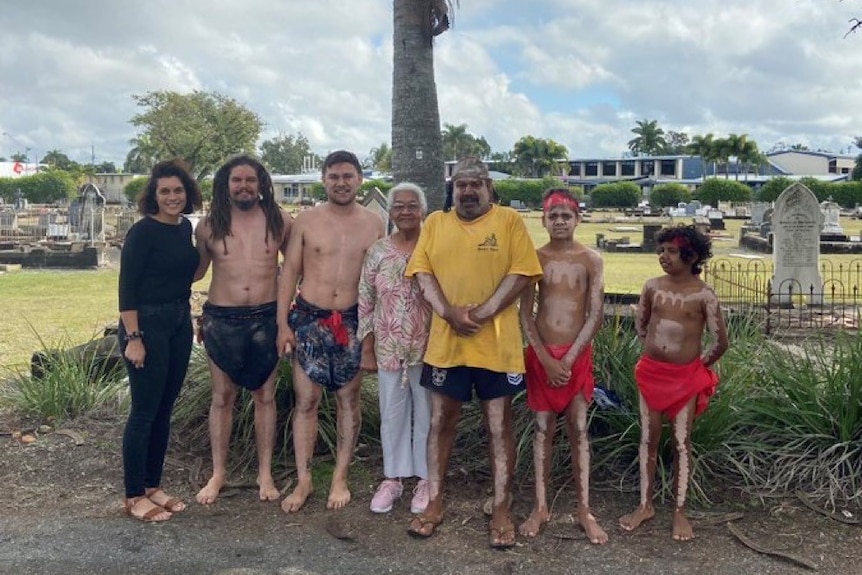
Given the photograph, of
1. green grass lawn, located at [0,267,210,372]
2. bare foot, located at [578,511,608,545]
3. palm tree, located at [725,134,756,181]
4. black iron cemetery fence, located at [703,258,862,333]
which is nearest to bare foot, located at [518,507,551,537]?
bare foot, located at [578,511,608,545]

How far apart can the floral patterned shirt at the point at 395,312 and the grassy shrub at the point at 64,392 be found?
8.62 feet

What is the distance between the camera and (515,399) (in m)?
4.85

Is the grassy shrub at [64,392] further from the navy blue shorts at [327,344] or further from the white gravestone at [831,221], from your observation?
the white gravestone at [831,221]

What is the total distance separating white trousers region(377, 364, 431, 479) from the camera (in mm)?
4172

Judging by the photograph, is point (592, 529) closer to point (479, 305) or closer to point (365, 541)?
point (365, 541)

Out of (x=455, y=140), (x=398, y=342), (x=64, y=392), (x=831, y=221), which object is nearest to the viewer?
(x=398, y=342)

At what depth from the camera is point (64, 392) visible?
571cm

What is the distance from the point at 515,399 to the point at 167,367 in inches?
80.9

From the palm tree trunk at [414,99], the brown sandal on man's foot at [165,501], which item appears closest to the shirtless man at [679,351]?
the brown sandal on man's foot at [165,501]

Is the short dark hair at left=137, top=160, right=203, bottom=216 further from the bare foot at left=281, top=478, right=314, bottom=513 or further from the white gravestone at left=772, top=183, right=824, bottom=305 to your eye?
the white gravestone at left=772, top=183, right=824, bottom=305

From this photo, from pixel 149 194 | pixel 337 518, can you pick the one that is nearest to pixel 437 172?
pixel 149 194

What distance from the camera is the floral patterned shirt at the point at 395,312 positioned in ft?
13.5

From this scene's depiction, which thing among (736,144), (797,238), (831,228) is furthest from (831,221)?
(736,144)

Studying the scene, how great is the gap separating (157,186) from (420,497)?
7.18 ft
